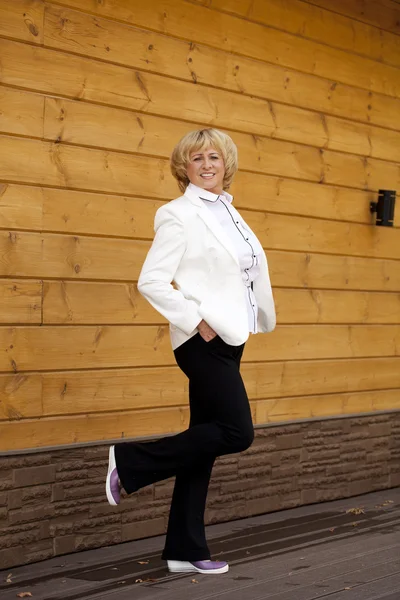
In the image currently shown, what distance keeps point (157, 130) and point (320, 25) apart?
1.47 meters

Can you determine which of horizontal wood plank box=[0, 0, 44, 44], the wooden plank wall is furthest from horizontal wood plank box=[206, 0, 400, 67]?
horizontal wood plank box=[0, 0, 44, 44]

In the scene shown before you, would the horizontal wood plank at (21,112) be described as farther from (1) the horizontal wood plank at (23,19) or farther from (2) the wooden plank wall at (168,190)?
(1) the horizontal wood plank at (23,19)

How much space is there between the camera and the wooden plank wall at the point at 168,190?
422cm

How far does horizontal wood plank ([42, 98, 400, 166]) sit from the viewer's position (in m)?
4.36

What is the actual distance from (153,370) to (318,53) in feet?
6.84

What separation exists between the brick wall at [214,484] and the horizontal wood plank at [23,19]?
163 centimetres

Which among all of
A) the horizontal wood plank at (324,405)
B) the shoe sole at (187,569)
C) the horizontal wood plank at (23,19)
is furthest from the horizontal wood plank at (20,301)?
the horizontal wood plank at (324,405)

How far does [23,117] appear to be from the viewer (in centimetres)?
418

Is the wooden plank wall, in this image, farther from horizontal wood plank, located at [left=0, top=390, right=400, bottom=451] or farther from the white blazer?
the white blazer

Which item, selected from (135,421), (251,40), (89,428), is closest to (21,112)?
(89,428)

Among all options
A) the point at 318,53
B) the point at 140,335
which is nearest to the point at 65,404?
the point at 140,335

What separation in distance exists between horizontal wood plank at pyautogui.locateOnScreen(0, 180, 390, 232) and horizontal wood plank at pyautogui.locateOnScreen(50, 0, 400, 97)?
2.03 feet

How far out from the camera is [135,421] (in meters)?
4.68

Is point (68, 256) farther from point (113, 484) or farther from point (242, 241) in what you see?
point (113, 484)
